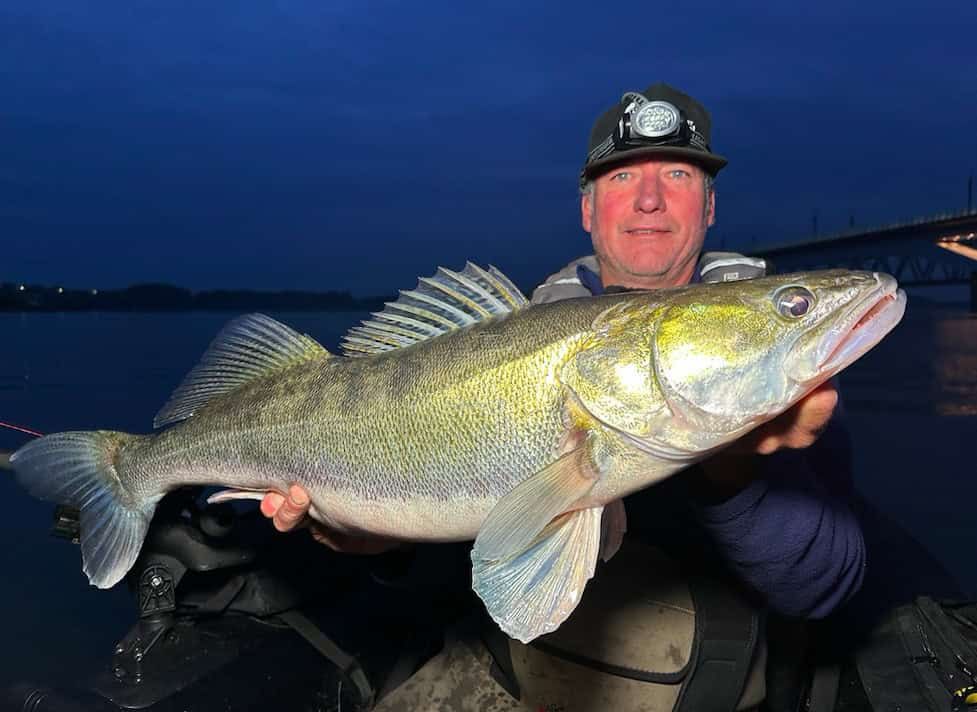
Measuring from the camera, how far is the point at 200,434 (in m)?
2.96

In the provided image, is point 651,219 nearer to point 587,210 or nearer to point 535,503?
point 587,210

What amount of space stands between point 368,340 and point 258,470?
728 millimetres

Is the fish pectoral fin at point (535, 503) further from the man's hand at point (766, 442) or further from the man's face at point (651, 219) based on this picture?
the man's face at point (651, 219)

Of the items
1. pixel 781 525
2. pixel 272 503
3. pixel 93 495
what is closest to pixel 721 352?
pixel 781 525

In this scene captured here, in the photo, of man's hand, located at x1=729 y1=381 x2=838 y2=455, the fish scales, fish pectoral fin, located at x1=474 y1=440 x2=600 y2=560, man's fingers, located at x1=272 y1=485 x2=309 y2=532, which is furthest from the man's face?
man's fingers, located at x1=272 y1=485 x2=309 y2=532

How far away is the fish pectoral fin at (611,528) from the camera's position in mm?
2316

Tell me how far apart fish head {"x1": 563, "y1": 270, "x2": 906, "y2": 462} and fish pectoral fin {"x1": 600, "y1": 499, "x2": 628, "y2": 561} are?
0.35 meters

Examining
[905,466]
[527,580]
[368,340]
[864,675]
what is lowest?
[905,466]

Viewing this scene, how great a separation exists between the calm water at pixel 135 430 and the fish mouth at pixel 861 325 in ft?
7.72

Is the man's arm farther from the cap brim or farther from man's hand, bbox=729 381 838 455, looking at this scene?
the cap brim

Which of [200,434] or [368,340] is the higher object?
[368,340]

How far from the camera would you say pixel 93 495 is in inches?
124

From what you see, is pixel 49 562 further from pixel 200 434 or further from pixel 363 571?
pixel 200 434

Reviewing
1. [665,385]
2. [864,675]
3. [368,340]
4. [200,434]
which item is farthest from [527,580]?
[864,675]
